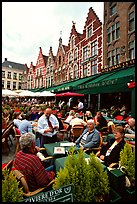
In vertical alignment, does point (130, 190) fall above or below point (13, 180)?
below

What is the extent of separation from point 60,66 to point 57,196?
88.7 feet

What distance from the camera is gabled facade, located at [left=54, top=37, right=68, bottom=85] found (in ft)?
87.5

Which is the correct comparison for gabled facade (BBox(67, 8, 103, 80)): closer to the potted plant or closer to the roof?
the potted plant

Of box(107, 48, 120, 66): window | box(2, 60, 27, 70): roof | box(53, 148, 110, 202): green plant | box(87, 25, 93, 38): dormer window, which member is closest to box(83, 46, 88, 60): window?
box(87, 25, 93, 38): dormer window

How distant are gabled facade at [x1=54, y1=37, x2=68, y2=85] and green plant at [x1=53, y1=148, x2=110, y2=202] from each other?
24.0 m

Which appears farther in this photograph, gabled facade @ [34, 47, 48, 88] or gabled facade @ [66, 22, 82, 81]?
gabled facade @ [34, 47, 48, 88]

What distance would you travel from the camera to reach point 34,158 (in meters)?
2.37

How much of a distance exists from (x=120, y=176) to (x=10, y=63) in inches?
2318

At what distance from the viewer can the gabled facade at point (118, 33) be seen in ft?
45.0

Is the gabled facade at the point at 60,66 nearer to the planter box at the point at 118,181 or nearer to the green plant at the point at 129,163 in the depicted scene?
the green plant at the point at 129,163

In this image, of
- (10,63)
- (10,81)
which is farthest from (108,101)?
(10,63)

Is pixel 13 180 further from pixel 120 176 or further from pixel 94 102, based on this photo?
pixel 94 102

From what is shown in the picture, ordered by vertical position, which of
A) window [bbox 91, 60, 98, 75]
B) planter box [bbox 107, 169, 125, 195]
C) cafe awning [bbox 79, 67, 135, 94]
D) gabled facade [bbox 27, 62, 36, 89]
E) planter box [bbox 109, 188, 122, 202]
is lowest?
planter box [bbox 109, 188, 122, 202]

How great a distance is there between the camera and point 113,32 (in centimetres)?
1591
